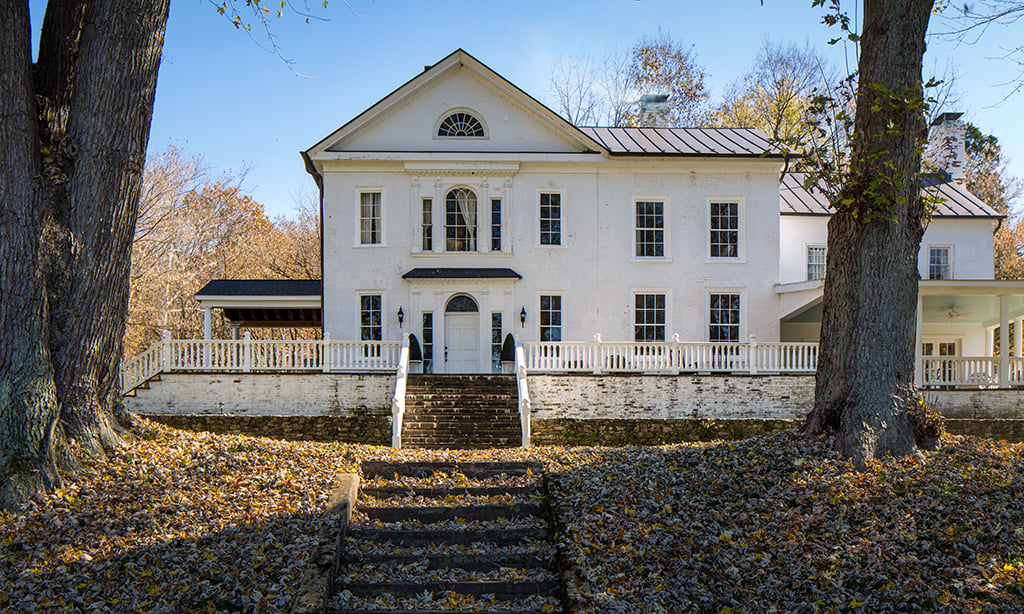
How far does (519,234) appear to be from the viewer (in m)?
19.2

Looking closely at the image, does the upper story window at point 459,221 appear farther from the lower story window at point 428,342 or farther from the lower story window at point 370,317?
the lower story window at point 370,317

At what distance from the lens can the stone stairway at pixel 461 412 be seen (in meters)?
14.4

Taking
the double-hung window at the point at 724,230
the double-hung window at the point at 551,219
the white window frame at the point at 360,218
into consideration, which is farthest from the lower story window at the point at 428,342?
the double-hung window at the point at 724,230

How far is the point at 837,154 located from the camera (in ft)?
25.0

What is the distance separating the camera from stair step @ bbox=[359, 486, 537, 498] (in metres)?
8.00

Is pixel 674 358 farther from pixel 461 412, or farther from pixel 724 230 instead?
pixel 461 412

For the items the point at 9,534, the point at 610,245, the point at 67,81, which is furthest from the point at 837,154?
the point at 610,245

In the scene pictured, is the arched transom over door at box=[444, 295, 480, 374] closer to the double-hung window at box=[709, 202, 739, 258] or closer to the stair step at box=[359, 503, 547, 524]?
the double-hung window at box=[709, 202, 739, 258]

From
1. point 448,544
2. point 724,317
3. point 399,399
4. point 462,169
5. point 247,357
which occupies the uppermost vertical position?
point 462,169

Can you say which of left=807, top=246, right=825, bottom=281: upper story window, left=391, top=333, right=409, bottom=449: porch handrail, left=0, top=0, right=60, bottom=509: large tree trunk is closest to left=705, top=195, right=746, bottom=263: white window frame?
left=807, top=246, right=825, bottom=281: upper story window

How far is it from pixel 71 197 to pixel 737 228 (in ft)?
54.1

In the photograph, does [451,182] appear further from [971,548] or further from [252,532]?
[971,548]

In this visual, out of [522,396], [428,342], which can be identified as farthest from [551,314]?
[522,396]

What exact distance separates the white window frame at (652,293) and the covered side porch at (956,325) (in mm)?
2923
